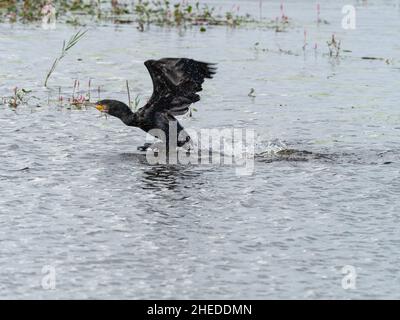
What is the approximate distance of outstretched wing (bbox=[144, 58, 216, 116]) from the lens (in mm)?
12117

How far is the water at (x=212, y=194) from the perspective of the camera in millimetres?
7980

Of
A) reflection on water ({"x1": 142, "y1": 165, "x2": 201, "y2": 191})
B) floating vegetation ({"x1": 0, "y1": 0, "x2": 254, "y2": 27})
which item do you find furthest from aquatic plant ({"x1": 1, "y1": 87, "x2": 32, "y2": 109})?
floating vegetation ({"x1": 0, "y1": 0, "x2": 254, "y2": 27})

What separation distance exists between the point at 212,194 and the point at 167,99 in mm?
2407

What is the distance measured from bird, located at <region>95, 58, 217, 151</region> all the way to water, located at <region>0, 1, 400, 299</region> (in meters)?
0.44

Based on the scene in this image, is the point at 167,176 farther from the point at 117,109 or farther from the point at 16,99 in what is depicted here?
the point at 16,99

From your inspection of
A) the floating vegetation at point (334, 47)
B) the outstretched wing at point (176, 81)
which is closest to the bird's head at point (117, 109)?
the outstretched wing at point (176, 81)

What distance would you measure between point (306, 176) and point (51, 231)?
3.47 metres

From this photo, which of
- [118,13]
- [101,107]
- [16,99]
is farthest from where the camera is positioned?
[118,13]

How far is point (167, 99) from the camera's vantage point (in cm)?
1257

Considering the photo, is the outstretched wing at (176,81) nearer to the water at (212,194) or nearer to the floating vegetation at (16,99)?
the water at (212,194)

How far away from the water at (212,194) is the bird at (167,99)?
436 mm

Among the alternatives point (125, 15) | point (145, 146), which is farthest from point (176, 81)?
point (125, 15)
